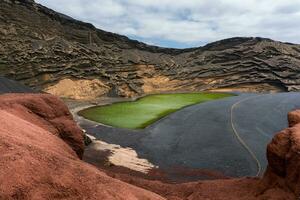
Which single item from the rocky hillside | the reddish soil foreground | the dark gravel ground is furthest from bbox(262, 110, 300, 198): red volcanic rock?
the rocky hillside

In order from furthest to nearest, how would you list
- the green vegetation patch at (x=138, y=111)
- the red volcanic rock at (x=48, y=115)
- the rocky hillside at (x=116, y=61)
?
the rocky hillside at (x=116, y=61), the green vegetation patch at (x=138, y=111), the red volcanic rock at (x=48, y=115)

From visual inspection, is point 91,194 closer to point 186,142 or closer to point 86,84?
point 186,142

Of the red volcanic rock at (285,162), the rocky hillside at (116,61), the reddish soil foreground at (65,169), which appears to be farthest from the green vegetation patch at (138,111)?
the red volcanic rock at (285,162)

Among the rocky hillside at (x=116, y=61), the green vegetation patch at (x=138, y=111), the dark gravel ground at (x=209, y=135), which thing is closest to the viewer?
the dark gravel ground at (x=209, y=135)

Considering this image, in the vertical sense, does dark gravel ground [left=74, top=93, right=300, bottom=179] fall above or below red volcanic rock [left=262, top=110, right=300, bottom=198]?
below

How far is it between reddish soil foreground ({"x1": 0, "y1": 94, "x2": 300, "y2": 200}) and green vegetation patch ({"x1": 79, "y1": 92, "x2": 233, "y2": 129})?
13.8 m

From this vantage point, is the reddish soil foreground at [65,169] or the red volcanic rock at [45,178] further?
the reddish soil foreground at [65,169]

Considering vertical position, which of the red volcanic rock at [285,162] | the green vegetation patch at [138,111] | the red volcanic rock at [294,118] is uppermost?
the red volcanic rock at [294,118]

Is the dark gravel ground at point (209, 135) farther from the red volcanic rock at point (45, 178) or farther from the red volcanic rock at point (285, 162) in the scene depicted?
the red volcanic rock at point (45, 178)

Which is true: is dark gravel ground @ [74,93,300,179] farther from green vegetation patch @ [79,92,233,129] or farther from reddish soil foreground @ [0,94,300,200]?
reddish soil foreground @ [0,94,300,200]

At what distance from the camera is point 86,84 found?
44938mm

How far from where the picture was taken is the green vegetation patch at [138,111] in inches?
1093

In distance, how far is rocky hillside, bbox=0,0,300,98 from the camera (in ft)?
145

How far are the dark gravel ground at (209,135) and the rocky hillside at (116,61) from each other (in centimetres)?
1798
